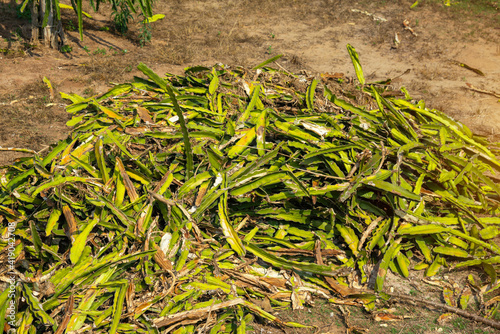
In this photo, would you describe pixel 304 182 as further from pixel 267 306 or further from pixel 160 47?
pixel 160 47

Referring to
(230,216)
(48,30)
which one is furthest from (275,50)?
(230,216)

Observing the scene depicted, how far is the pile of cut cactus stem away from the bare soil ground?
418 millimetres

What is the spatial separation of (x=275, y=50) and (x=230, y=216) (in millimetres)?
5347

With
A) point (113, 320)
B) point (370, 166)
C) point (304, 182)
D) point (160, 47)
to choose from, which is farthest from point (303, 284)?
point (160, 47)

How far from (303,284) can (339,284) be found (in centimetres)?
23

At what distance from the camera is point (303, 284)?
234cm

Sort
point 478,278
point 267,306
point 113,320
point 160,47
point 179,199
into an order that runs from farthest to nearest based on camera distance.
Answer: point 160,47 < point 478,278 < point 179,199 < point 267,306 < point 113,320

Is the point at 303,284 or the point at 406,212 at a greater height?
the point at 406,212

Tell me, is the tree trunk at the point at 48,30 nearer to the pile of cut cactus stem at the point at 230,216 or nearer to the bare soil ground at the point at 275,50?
the bare soil ground at the point at 275,50

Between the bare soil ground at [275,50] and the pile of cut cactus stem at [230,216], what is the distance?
42 cm

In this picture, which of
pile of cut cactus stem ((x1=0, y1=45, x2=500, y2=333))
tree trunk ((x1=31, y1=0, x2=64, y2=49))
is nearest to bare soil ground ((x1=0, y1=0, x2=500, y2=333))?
tree trunk ((x1=31, y1=0, x2=64, y2=49))

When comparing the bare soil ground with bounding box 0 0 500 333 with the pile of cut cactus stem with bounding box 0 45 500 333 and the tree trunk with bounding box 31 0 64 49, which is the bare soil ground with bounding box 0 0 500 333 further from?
the pile of cut cactus stem with bounding box 0 45 500 333

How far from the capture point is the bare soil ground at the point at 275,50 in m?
4.73

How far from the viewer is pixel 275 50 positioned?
7094 millimetres
